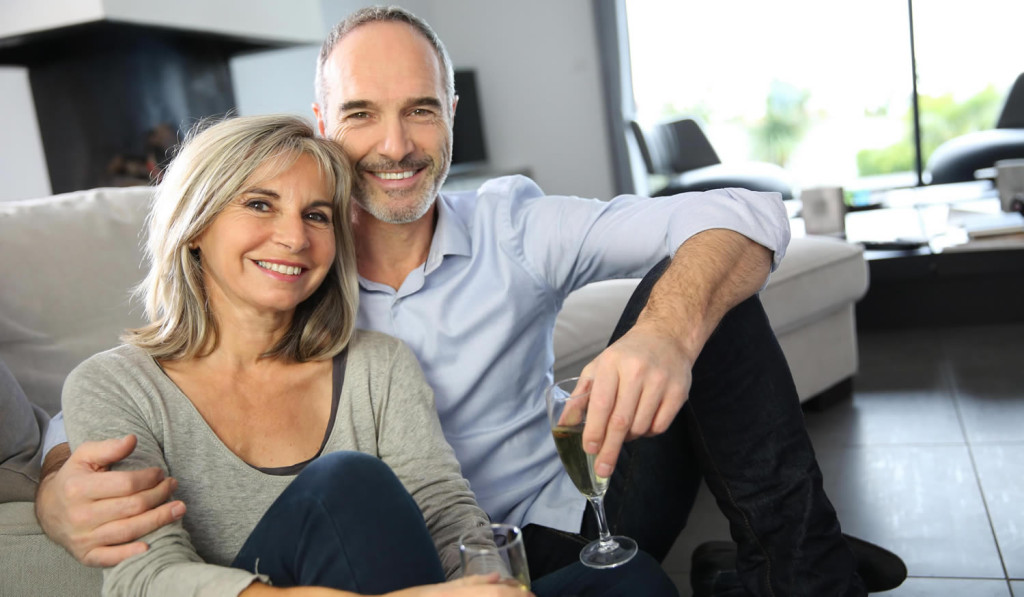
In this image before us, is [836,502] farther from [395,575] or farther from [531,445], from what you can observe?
[395,575]

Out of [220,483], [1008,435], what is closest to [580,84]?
[1008,435]

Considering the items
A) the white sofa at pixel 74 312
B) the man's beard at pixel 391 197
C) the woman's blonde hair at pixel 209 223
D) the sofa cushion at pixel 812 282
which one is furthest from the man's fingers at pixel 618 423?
the sofa cushion at pixel 812 282

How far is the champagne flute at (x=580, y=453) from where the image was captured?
3.50 feet

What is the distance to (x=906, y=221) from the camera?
3674 mm

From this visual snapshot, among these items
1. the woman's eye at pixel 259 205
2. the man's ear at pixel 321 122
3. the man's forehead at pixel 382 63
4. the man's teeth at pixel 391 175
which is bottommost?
the woman's eye at pixel 259 205

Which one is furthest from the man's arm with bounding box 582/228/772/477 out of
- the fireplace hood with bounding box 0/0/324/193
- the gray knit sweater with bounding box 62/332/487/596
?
the fireplace hood with bounding box 0/0/324/193

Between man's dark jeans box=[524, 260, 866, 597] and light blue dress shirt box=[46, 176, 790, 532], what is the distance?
0.20 m

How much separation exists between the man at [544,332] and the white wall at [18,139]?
307 cm

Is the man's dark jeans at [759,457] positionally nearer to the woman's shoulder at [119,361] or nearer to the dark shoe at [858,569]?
the dark shoe at [858,569]

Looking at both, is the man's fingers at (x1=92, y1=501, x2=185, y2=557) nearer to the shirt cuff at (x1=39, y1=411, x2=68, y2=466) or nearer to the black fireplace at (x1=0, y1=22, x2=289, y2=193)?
the shirt cuff at (x1=39, y1=411, x2=68, y2=466)

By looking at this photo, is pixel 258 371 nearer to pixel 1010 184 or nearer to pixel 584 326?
pixel 584 326

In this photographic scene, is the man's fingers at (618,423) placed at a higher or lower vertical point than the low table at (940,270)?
higher

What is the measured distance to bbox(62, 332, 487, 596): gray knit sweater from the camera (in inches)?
47.6

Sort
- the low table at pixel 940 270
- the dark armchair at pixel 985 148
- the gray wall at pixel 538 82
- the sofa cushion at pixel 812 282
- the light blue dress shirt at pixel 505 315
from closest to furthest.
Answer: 1. the light blue dress shirt at pixel 505 315
2. the sofa cushion at pixel 812 282
3. the low table at pixel 940 270
4. the dark armchair at pixel 985 148
5. the gray wall at pixel 538 82
